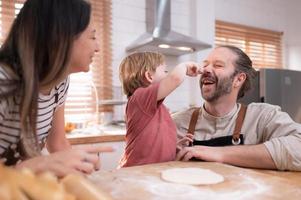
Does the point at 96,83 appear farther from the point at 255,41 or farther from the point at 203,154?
the point at 255,41

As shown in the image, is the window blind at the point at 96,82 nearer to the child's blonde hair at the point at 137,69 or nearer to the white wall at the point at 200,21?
the white wall at the point at 200,21

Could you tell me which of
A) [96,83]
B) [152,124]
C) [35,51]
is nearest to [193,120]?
[152,124]

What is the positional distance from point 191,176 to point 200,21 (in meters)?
2.59

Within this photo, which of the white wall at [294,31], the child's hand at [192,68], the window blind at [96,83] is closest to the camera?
the child's hand at [192,68]

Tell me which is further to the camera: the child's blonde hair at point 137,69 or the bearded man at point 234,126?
the child's blonde hair at point 137,69

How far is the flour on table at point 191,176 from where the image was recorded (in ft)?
2.70

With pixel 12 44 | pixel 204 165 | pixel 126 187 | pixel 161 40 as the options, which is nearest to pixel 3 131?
pixel 12 44

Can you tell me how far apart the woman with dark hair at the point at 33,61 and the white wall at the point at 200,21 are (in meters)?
1.86

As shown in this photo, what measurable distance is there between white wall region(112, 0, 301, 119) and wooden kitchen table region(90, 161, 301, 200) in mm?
1937

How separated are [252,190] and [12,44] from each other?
73cm

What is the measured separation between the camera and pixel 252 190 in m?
0.76

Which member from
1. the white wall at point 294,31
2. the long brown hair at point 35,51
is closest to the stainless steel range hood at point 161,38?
the long brown hair at point 35,51

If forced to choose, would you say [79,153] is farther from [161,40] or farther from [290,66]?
[290,66]

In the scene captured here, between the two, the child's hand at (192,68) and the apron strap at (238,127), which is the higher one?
the child's hand at (192,68)
